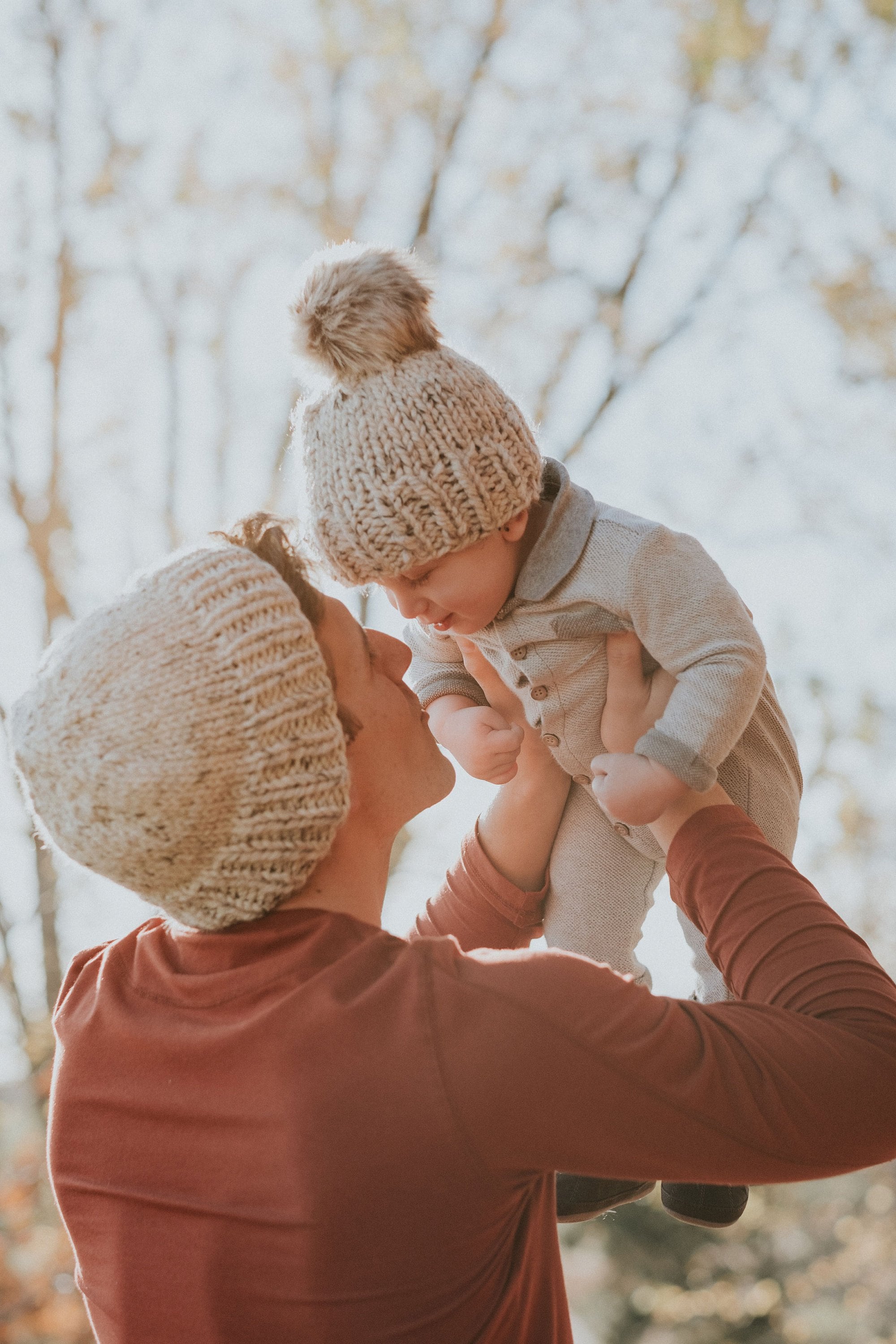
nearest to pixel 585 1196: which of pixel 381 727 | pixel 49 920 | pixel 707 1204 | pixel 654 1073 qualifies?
pixel 707 1204

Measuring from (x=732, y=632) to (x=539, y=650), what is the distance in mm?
285

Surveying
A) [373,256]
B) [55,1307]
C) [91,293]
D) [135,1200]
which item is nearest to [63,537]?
[91,293]

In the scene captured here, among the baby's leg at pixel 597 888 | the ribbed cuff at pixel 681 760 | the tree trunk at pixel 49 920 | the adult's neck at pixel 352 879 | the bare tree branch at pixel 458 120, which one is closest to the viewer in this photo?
the adult's neck at pixel 352 879

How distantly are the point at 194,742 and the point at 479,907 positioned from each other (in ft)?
2.44

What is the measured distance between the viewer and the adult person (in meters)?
1.00

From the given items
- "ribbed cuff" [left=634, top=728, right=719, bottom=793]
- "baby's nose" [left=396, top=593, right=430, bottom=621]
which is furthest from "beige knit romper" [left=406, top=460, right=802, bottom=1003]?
"baby's nose" [left=396, top=593, right=430, bottom=621]

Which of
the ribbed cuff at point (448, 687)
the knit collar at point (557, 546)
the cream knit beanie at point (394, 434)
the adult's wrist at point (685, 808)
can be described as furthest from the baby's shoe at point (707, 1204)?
the cream knit beanie at point (394, 434)

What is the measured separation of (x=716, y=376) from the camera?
→ 6590 millimetres

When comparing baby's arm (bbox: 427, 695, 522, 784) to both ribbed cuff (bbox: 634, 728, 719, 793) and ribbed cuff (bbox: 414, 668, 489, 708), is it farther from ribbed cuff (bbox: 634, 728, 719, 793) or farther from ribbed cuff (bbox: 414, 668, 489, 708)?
ribbed cuff (bbox: 634, 728, 719, 793)

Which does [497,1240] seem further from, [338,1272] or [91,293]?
[91,293]

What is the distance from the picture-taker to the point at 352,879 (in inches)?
50.3

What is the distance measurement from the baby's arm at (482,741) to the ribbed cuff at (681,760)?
0.23 meters

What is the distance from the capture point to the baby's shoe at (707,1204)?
1.56 metres

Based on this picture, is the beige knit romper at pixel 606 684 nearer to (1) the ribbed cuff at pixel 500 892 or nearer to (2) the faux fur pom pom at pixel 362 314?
(1) the ribbed cuff at pixel 500 892
